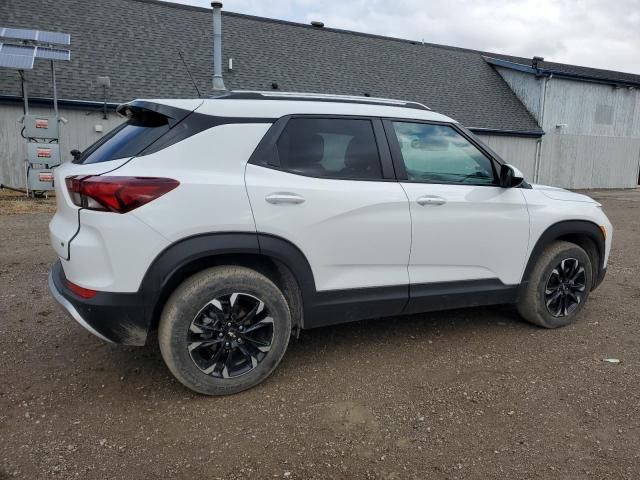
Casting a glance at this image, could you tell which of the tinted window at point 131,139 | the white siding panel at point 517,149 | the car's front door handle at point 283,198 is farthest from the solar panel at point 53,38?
the white siding panel at point 517,149

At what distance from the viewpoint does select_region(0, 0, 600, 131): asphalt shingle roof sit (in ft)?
48.1

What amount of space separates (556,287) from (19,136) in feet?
45.9

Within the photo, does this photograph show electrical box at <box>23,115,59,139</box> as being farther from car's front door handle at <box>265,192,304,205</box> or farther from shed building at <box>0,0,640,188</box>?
car's front door handle at <box>265,192,304,205</box>

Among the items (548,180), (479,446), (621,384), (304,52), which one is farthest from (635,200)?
(479,446)

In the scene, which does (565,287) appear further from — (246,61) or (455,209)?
(246,61)

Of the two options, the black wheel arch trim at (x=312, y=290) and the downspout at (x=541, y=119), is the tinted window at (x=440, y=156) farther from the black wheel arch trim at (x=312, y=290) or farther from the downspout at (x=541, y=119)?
the downspout at (x=541, y=119)

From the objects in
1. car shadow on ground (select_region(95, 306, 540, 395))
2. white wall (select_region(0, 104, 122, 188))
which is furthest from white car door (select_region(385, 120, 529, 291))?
white wall (select_region(0, 104, 122, 188))

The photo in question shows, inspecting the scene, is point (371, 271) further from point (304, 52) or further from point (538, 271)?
point (304, 52)

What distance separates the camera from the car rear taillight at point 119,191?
2.70 m

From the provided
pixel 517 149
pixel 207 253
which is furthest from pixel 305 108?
pixel 517 149

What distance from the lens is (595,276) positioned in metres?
4.46

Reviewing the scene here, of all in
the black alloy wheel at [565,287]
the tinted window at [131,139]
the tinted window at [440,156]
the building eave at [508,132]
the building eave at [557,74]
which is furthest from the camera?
the building eave at [557,74]

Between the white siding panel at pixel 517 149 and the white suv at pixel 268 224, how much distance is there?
17.1 m

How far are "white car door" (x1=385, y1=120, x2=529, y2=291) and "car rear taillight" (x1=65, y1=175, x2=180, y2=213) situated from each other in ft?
5.40
